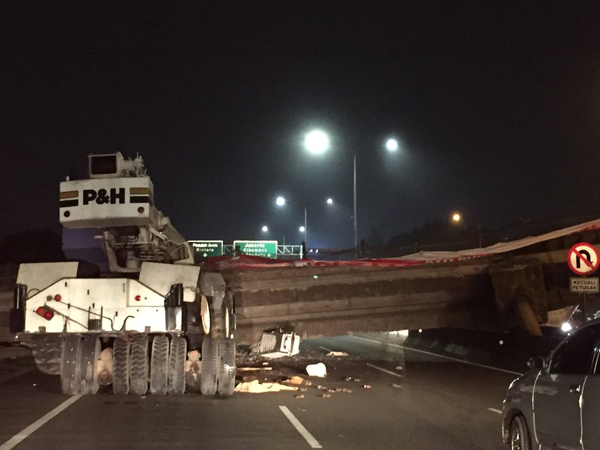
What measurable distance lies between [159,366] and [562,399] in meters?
9.77

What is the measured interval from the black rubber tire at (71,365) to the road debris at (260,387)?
3444mm

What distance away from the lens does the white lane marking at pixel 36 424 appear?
1041 centimetres

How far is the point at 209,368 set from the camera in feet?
52.0

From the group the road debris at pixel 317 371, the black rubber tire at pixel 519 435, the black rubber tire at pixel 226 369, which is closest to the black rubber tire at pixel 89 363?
the black rubber tire at pixel 226 369

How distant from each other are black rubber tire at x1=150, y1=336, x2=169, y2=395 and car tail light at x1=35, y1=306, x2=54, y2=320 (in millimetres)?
2075

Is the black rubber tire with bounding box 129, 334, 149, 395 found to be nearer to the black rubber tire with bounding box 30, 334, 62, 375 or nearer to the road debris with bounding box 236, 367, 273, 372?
the black rubber tire with bounding box 30, 334, 62, 375

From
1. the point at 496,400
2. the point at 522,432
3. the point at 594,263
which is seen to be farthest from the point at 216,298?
the point at 522,432

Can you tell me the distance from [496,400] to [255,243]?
38.4 metres

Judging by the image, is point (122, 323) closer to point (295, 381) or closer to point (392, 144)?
point (295, 381)

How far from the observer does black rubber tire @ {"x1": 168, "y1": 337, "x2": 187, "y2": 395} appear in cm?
1571

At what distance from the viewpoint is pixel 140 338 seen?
51.8 ft

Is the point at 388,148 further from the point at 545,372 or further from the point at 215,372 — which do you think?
the point at 545,372

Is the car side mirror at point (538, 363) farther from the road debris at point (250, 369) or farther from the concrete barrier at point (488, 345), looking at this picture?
the road debris at point (250, 369)

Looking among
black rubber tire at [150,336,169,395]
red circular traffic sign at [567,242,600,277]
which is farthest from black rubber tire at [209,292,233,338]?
red circular traffic sign at [567,242,600,277]
